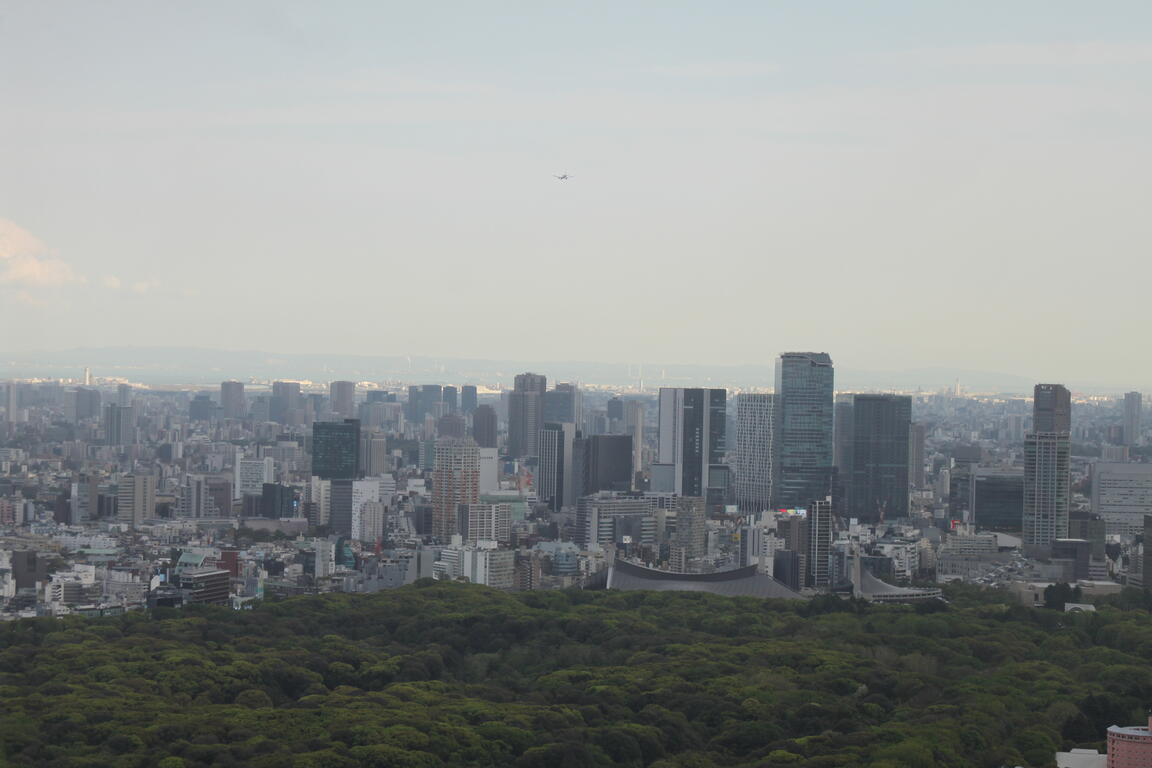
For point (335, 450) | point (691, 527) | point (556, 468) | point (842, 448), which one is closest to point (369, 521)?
point (691, 527)

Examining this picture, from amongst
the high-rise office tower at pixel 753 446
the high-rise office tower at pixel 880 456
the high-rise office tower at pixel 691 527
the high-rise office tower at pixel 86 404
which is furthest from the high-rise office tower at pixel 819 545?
the high-rise office tower at pixel 86 404

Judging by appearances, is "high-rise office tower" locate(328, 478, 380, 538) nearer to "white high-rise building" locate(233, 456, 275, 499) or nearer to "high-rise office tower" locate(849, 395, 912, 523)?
"white high-rise building" locate(233, 456, 275, 499)

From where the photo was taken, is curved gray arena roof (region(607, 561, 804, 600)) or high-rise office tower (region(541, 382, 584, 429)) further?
high-rise office tower (region(541, 382, 584, 429))

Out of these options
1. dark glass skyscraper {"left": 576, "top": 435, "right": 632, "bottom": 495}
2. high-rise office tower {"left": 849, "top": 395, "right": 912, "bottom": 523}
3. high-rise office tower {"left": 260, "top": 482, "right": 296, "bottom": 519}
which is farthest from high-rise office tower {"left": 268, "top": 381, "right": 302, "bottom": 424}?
high-rise office tower {"left": 849, "top": 395, "right": 912, "bottom": 523}

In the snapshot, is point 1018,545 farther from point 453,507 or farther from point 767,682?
point 767,682

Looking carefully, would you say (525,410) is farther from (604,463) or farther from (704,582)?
(704,582)

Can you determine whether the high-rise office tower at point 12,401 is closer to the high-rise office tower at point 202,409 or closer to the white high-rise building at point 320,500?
the white high-rise building at point 320,500
